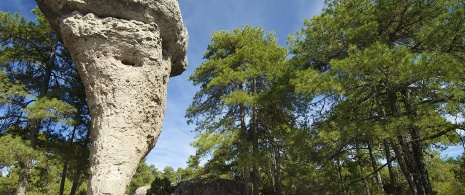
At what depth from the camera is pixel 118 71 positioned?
7.84m

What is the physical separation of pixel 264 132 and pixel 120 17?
800cm

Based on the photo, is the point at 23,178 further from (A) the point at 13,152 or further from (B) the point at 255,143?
(B) the point at 255,143

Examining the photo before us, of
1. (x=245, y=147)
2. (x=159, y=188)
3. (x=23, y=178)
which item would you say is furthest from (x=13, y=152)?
(x=245, y=147)

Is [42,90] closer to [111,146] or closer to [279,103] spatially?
[111,146]

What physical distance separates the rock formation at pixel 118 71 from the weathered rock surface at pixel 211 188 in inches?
239

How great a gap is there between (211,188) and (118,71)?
26.8 ft

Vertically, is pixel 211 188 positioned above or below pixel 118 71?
below

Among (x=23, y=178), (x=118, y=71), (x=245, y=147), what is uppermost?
(x=118, y=71)

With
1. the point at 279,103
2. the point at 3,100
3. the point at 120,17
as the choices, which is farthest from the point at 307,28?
the point at 3,100

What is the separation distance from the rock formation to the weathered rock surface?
19.9ft

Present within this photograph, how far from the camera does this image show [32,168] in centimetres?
1088

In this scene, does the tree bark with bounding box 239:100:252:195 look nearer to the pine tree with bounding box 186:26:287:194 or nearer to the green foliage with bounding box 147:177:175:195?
the pine tree with bounding box 186:26:287:194

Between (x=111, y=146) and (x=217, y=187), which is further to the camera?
(x=217, y=187)

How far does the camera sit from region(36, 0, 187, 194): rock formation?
713 centimetres
